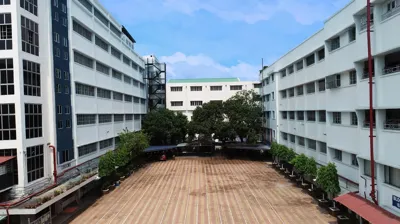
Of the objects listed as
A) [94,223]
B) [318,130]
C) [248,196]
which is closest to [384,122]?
[318,130]

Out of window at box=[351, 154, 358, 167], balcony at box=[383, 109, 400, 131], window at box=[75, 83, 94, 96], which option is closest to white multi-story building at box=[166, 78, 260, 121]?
window at box=[75, 83, 94, 96]

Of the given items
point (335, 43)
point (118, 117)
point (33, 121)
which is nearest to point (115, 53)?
point (118, 117)

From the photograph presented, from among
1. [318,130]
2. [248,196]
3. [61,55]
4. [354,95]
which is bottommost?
[248,196]

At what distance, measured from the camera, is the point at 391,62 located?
15688 millimetres

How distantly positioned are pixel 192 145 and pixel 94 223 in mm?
30110

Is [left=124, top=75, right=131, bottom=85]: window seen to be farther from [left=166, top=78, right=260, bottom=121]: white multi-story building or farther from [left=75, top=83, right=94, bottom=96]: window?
[left=166, top=78, right=260, bottom=121]: white multi-story building

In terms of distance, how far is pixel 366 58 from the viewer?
54.2 ft

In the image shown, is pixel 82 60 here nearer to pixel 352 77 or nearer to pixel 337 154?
pixel 352 77

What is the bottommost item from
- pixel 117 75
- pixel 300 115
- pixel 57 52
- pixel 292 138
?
pixel 292 138

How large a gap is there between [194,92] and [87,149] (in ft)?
102

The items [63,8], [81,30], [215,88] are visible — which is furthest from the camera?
[215,88]

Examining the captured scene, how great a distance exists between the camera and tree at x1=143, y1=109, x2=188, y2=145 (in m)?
46.4

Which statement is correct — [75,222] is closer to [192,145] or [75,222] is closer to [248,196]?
[248,196]

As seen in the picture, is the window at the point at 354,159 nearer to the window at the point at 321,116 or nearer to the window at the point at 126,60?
the window at the point at 321,116
